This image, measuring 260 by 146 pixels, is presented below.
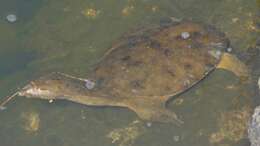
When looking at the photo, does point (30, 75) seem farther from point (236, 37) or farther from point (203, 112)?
point (236, 37)

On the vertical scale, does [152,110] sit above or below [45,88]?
below

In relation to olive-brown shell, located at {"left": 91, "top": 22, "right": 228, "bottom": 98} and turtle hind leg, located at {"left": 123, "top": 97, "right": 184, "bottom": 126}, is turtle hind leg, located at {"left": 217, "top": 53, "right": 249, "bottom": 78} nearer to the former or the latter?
olive-brown shell, located at {"left": 91, "top": 22, "right": 228, "bottom": 98}

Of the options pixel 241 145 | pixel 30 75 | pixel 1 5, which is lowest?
pixel 241 145

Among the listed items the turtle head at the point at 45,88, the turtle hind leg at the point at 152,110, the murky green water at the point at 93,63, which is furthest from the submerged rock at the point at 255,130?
the turtle head at the point at 45,88

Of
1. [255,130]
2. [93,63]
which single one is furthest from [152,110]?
[255,130]

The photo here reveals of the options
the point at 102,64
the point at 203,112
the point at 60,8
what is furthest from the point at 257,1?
the point at 60,8

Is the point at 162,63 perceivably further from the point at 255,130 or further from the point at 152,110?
the point at 255,130
